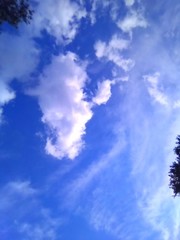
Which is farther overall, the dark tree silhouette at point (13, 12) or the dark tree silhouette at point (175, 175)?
the dark tree silhouette at point (175, 175)

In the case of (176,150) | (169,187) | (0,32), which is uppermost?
(0,32)

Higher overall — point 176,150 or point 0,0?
point 0,0

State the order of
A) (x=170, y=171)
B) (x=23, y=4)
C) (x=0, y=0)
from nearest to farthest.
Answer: (x=0, y=0) < (x=23, y=4) < (x=170, y=171)

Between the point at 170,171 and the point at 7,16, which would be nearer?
the point at 7,16

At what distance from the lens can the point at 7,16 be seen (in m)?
21.0

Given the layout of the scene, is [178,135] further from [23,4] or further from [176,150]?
[23,4]

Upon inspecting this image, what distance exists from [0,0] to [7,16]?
4.19 feet

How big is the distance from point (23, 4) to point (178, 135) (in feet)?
98.0

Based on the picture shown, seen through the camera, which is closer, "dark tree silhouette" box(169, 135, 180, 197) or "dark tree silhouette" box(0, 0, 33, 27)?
"dark tree silhouette" box(0, 0, 33, 27)

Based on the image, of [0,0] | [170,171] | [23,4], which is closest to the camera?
[0,0]

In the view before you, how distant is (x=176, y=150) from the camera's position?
1582 inches

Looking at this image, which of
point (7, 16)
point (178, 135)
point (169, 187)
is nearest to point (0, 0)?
point (7, 16)

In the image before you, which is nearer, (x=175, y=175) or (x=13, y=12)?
(x=13, y=12)

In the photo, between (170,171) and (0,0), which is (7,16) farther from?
(170,171)
